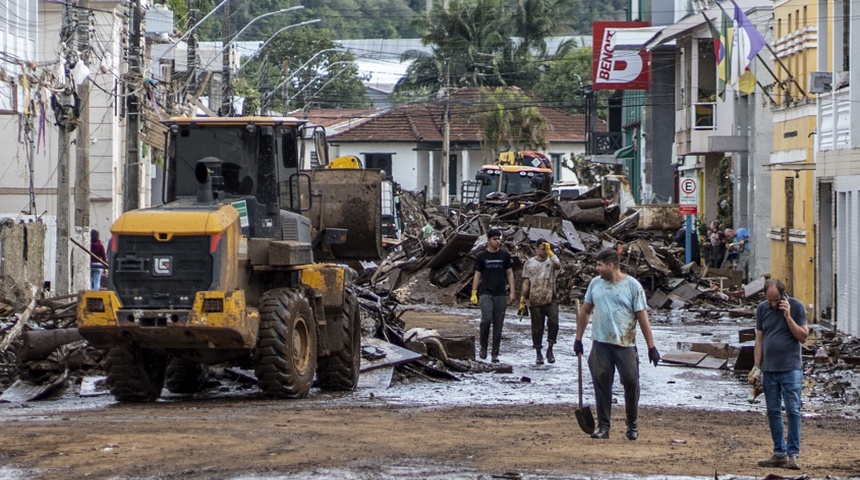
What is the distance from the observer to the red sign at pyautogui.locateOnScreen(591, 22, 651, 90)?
54750mm

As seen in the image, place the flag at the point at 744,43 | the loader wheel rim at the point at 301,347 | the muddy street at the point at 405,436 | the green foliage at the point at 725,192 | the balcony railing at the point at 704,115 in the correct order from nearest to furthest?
the muddy street at the point at 405,436
the loader wheel rim at the point at 301,347
the flag at the point at 744,43
the balcony railing at the point at 704,115
the green foliage at the point at 725,192

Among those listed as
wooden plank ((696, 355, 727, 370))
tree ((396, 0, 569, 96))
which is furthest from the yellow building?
tree ((396, 0, 569, 96))

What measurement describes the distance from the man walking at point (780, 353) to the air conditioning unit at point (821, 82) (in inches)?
624

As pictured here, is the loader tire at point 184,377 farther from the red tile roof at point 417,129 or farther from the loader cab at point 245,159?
the red tile roof at point 417,129

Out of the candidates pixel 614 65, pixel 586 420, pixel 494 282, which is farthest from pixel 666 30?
pixel 586 420

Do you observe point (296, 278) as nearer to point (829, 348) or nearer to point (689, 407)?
point (689, 407)

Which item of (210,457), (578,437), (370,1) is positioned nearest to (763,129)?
(578,437)

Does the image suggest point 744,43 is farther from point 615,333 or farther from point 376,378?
point 615,333

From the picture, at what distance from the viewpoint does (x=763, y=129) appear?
3741cm

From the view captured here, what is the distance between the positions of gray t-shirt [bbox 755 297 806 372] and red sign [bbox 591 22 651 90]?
43.5 metres

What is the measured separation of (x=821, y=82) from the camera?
2645 cm

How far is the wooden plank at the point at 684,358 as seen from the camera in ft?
69.1

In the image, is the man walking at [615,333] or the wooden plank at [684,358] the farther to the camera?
the wooden plank at [684,358]

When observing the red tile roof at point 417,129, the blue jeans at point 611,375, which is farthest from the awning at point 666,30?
the red tile roof at point 417,129
